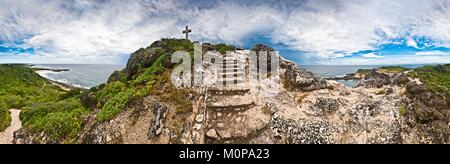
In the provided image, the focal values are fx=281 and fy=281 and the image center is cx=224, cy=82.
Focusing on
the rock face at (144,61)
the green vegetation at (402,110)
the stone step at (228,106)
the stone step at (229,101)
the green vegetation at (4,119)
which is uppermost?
the rock face at (144,61)

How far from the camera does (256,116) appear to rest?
533 inches

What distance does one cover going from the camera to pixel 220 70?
17.6m

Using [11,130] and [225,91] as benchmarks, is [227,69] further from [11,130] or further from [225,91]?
[11,130]

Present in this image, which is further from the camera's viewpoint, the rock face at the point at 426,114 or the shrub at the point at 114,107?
the shrub at the point at 114,107

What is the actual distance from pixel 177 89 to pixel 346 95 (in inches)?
373

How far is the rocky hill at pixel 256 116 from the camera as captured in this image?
490 inches

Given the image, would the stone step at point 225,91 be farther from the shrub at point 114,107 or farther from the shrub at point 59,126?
the shrub at point 59,126

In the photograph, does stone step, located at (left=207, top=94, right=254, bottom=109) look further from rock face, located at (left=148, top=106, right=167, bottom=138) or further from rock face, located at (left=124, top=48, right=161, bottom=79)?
rock face, located at (left=124, top=48, right=161, bottom=79)

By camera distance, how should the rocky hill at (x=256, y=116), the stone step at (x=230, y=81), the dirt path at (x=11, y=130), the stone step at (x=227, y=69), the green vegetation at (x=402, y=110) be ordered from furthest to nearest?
the stone step at (x=227, y=69) < the stone step at (x=230, y=81) < the dirt path at (x=11, y=130) < the green vegetation at (x=402, y=110) < the rocky hill at (x=256, y=116)

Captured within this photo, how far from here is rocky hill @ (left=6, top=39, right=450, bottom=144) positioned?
40.8 ft

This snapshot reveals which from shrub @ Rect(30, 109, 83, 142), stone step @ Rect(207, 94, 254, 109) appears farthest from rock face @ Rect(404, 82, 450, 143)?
shrub @ Rect(30, 109, 83, 142)

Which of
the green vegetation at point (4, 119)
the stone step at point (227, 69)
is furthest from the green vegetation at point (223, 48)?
the green vegetation at point (4, 119)

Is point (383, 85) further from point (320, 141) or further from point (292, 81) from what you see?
point (320, 141)
